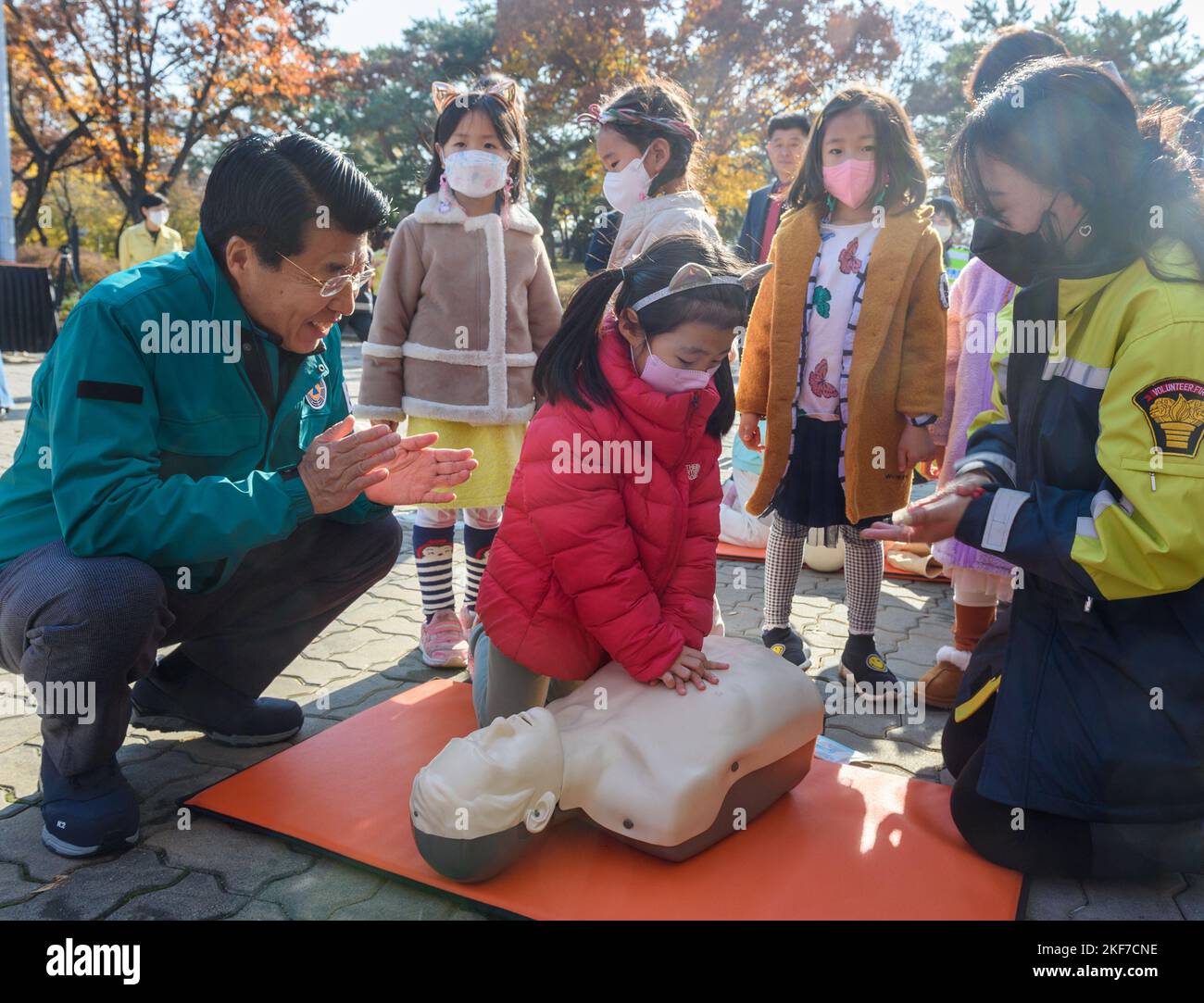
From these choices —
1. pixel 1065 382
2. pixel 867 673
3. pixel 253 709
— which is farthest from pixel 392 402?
pixel 1065 382

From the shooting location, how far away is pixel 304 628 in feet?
8.95

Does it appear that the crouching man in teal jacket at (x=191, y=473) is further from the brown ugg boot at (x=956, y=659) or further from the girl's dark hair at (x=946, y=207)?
the girl's dark hair at (x=946, y=207)

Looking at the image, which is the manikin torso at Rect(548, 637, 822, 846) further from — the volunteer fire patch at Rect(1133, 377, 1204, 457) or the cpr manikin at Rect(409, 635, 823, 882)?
the volunteer fire patch at Rect(1133, 377, 1204, 457)

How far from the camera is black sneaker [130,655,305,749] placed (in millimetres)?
2592

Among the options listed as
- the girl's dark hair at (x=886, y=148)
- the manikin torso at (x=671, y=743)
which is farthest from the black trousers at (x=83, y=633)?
the girl's dark hair at (x=886, y=148)

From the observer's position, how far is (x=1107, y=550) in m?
1.90

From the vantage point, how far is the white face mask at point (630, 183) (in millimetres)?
3258

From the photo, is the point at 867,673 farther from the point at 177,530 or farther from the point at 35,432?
the point at 35,432

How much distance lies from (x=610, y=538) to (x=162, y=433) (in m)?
1.03

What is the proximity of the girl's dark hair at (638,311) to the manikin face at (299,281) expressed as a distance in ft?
1.61

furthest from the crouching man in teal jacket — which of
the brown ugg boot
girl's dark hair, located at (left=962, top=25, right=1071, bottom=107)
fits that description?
girl's dark hair, located at (left=962, top=25, right=1071, bottom=107)

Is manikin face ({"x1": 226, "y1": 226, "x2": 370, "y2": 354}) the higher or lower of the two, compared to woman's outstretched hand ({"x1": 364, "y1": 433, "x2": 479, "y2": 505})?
higher

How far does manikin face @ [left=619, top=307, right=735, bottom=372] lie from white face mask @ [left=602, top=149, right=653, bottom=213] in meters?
1.15
